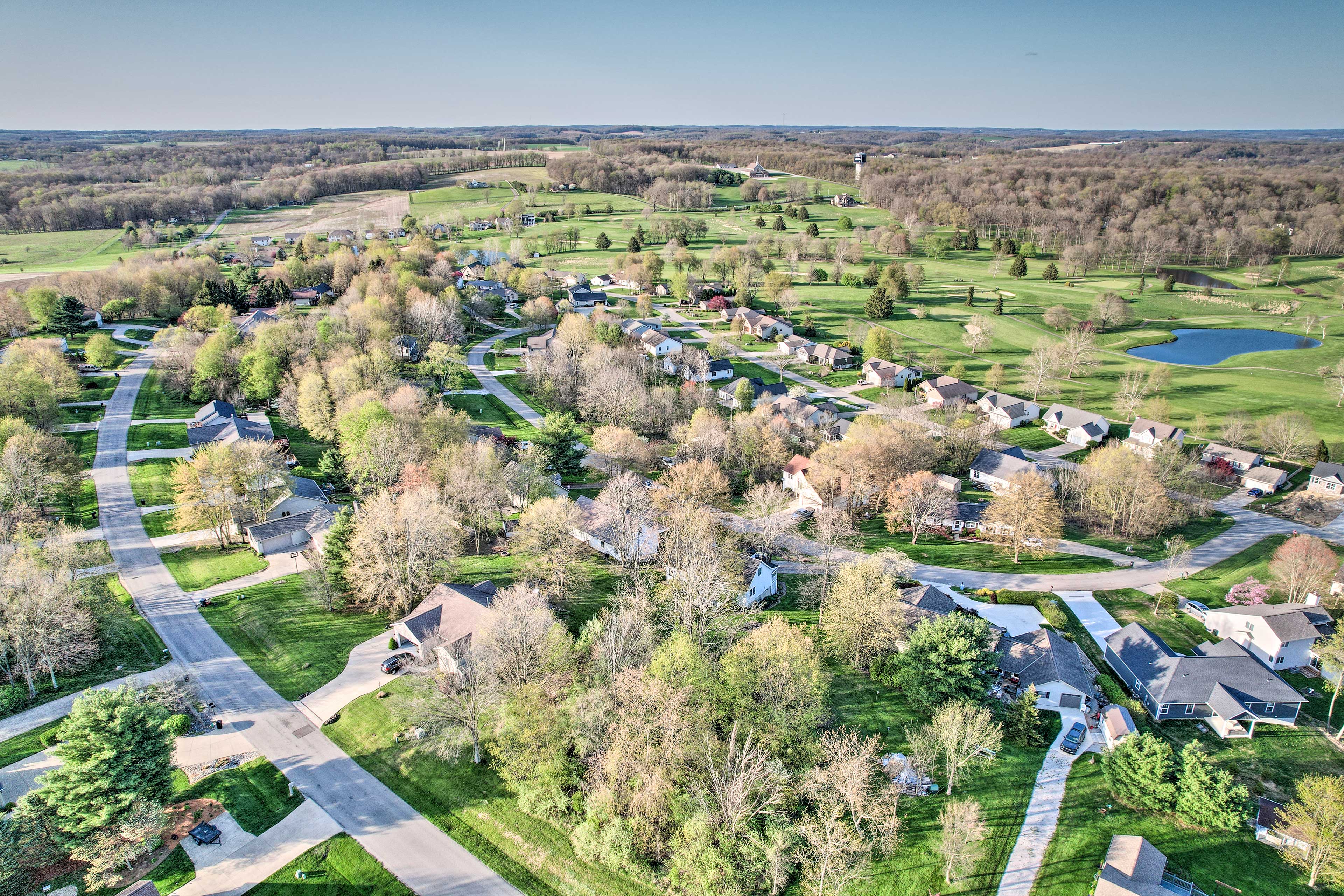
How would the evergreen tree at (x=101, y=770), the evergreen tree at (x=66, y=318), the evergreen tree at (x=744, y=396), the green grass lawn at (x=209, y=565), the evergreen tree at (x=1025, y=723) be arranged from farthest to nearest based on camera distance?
the evergreen tree at (x=66, y=318)
the evergreen tree at (x=744, y=396)
the green grass lawn at (x=209, y=565)
the evergreen tree at (x=1025, y=723)
the evergreen tree at (x=101, y=770)

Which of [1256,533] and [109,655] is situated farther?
[1256,533]

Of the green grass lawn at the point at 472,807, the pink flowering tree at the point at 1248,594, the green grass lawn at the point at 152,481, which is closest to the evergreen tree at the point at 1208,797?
the pink flowering tree at the point at 1248,594

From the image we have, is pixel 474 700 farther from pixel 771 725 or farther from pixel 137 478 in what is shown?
pixel 137 478

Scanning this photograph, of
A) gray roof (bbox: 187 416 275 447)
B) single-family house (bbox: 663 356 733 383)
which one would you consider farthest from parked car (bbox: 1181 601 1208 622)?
gray roof (bbox: 187 416 275 447)

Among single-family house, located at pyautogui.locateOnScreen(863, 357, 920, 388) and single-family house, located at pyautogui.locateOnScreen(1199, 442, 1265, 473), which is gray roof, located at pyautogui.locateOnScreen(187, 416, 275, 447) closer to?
single-family house, located at pyautogui.locateOnScreen(863, 357, 920, 388)

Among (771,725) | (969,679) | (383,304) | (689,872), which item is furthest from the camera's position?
(383,304)

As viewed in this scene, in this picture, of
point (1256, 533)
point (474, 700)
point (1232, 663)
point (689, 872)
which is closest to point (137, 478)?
point (474, 700)

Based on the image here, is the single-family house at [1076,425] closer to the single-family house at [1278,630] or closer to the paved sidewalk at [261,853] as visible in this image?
the single-family house at [1278,630]
